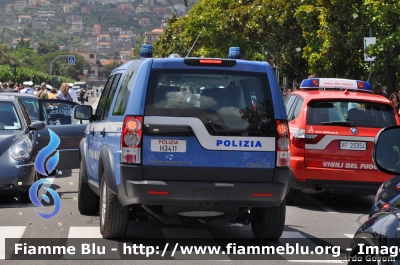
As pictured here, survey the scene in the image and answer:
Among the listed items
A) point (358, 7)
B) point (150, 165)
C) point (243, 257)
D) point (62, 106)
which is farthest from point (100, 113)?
point (358, 7)

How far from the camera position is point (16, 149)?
1198 cm

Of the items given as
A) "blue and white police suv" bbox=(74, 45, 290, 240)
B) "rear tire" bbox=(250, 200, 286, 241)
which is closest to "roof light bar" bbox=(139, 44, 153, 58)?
"blue and white police suv" bbox=(74, 45, 290, 240)

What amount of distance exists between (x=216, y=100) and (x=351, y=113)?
437cm

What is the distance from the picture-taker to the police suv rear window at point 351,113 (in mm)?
12008

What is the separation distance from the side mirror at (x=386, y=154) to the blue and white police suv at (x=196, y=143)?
3937 millimetres

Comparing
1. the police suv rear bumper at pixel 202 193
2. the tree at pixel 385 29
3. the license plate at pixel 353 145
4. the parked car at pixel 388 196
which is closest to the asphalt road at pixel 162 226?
the police suv rear bumper at pixel 202 193

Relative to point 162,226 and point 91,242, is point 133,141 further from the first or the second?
point 162,226

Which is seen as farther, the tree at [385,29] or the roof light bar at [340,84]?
the tree at [385,29]

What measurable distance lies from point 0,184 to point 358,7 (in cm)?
1542

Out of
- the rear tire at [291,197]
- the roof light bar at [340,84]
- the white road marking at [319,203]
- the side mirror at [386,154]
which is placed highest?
the side mirror at [386,154]

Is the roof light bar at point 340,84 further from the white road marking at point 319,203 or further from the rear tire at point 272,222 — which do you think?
the rear tire at point 272,222

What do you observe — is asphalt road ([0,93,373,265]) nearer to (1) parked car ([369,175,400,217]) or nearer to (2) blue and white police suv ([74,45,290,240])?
(2) blue and white police suv ([74,45,290,240])

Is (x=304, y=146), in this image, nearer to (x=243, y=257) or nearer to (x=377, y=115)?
(x=377, y=115)

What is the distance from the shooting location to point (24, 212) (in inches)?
432
